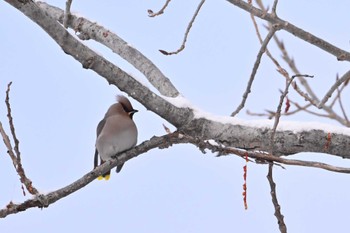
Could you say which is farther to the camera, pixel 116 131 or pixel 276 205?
pixel 116 131

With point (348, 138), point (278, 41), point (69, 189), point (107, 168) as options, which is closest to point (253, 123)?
point (348, 138)

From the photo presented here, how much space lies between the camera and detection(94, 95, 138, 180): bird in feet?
14.3

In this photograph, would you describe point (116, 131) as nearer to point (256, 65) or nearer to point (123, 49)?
point (123, 49)

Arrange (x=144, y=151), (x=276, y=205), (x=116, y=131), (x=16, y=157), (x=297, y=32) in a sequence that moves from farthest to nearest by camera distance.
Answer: (x=116, y=131), (x=297, y=32), (x=144, y=151), (x=16, y=157), (x=276, y=205)

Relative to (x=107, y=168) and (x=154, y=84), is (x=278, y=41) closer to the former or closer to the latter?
(x=154, y=84)

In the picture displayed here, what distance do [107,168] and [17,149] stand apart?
2.09ft

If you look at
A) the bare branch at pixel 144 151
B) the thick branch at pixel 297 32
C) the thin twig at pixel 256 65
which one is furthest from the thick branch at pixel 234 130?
the thick branch at pixel 297 32

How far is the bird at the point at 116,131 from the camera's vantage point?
4.37m

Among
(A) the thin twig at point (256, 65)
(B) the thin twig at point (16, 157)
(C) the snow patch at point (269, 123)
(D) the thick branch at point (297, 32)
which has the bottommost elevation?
(B) the thin twig at point (16, 157)

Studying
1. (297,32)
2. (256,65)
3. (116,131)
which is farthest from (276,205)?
(116,131)

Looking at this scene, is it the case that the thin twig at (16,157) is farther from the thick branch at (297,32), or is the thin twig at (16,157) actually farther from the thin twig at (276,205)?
the thick branch at (297,32)

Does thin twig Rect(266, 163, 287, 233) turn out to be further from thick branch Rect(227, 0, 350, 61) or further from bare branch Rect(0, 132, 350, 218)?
thick branch Rect(227, 0, 350, 61)

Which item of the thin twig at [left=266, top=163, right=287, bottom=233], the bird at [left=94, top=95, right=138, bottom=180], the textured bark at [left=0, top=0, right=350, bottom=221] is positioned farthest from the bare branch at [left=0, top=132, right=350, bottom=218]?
the bird at [left=94, top=95, right=138, bottom=180]

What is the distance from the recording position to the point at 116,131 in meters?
4.47
